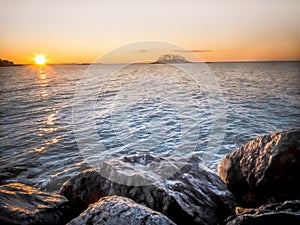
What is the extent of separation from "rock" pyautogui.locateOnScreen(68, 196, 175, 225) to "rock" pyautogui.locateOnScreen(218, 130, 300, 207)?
295 centimetres

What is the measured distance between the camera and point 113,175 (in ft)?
17.2

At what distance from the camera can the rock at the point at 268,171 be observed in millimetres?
5098

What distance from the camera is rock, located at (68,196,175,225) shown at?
10.4 ft

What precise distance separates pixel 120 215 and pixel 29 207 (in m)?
1.98

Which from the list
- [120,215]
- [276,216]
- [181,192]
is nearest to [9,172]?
[181,192]

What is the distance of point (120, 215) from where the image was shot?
3229 mm

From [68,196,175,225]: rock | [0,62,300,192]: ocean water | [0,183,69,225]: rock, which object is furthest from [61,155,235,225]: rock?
[0,62,300,192]: ocean water

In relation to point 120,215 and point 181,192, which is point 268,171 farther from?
point 120,215

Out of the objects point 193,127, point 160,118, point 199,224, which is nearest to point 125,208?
point 199,224

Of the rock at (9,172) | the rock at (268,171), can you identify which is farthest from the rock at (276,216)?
the rock at (9,172)

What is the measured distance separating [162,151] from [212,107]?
11.7m

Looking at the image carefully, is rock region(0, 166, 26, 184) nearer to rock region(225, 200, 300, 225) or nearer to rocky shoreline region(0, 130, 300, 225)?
rocky shoreline region(0, 130, 300, 225)

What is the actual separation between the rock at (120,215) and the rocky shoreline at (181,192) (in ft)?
0.04

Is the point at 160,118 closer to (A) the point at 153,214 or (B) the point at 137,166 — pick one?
(B) the point at 137,166
